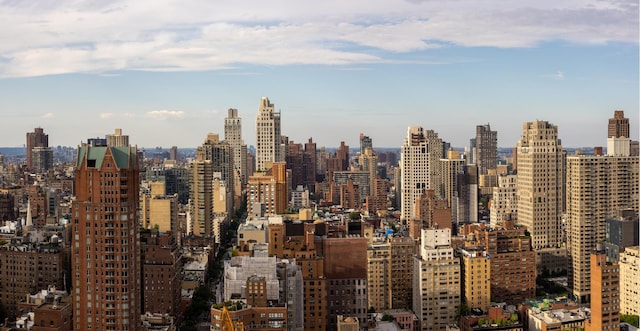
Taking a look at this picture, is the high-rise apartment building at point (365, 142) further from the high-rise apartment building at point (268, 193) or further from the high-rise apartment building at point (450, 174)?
the high-rise apartment building at point (268, 193)

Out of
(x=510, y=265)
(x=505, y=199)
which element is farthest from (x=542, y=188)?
(x=510, y=265)

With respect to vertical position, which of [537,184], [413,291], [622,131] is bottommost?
[413,291]

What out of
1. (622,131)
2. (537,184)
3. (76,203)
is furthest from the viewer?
(622,131)

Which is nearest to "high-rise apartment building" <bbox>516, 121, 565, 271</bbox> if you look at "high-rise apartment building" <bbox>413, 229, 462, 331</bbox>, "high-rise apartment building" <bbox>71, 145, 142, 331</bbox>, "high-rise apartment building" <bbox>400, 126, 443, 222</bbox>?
"high-rise apartment building" <bbox>413, 229, 462, 331</bbox>

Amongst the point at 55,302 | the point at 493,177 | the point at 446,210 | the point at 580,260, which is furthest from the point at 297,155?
the point at 55,302

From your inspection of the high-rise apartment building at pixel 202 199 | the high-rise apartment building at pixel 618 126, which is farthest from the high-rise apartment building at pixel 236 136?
the high-rise apartment building at pixel 618 126

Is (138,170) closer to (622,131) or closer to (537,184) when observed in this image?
(537,184)

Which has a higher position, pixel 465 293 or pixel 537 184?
pixel 537 184

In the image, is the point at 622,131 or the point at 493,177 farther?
the point at 493,177
